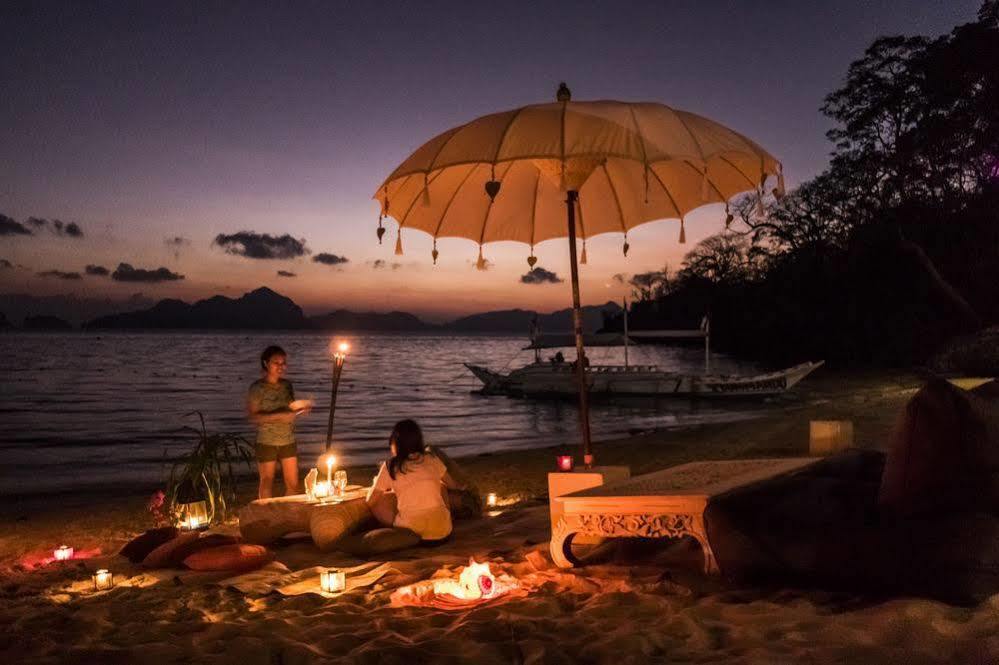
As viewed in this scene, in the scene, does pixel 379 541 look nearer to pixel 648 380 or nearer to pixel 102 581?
pixel 102 581

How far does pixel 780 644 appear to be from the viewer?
3.35 m

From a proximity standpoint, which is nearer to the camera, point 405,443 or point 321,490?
point 405,443

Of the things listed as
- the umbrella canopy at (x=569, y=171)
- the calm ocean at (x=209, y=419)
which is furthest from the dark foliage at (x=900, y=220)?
the umbrella canopy at (x=569, y=171)

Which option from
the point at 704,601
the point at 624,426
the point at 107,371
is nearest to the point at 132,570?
the point at 704,601

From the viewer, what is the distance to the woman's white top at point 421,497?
19.5 feet

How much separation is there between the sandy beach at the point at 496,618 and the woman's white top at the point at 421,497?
0.20m

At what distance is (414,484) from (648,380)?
23.4 m

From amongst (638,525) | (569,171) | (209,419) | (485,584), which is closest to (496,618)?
(485,584)

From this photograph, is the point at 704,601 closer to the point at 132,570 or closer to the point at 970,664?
the point at 970,664

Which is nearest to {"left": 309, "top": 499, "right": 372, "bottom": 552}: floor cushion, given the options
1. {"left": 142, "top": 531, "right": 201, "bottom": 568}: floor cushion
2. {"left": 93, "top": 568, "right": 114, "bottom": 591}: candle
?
{"left": 142, "top": 531, "right": 201, "bottom": 568}: floor cushion

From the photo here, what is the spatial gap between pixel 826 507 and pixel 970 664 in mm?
1068

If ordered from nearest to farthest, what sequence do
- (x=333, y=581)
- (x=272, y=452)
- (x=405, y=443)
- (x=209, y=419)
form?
(x=333, y=581)
(x=405, y=443)
(x=272, y=452)
(x=209, y=419)

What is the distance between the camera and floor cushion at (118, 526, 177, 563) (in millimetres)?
5981

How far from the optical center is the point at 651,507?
14.8 feet
